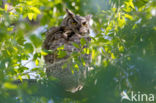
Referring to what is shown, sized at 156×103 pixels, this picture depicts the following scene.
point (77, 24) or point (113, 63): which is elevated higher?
point (77, 24)

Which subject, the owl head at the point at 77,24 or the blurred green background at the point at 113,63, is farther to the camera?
the owl head at the point at 77,24

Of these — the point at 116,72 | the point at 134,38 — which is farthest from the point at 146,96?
the point at 134,38

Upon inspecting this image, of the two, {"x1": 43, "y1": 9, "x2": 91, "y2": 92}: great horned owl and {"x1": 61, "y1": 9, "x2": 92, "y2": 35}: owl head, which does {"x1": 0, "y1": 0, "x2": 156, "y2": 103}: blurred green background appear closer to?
{"x1": 43, "y1": 9, "x2": 91, "y2": 92}: great horned owl

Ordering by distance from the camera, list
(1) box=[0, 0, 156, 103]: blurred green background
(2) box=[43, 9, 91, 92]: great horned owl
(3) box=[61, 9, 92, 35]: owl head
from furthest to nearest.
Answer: (3) box=[61, 9, 92, 35]: owl head, (2) box=[43, 9, 91, 92]: great horned owl, (1) box=[0, 0, 156, 103]: blurred green background

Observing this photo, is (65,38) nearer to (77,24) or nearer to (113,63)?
(77,24)

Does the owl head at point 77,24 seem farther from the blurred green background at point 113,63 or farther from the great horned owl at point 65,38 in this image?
the blurred green background at point 113,63

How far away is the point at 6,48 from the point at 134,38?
2.78 feet

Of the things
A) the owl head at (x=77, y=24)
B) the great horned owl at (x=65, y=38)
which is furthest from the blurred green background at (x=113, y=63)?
the owl head at (x=77, y=24)

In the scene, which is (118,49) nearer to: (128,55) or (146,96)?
(128,55)

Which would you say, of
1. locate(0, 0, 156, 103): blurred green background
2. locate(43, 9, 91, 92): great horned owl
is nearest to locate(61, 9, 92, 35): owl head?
locate(43, 9, 91, 92): great horned owl

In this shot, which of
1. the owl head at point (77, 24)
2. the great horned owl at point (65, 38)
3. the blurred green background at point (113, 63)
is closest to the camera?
the blurred green background at point (113, 63)

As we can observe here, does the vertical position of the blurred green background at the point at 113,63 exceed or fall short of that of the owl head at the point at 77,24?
it falls short

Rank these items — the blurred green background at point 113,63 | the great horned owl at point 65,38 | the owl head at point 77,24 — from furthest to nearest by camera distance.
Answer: the owl head at point 77,24, the great horned owl at point 65,38, the blurred green background at point 113,63

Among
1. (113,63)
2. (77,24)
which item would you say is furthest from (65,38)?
(113,63)
